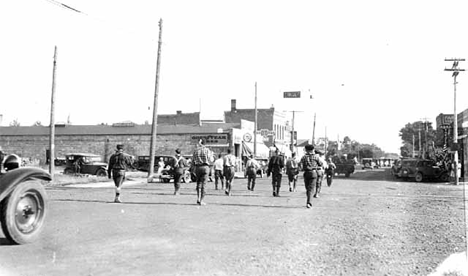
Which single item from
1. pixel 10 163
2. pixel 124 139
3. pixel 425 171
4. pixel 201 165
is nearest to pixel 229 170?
pixel 201 165

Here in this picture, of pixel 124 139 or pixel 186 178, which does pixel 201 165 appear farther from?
pixel 124 139

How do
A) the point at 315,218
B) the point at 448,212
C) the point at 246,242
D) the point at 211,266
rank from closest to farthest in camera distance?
the point at 211,266 < the point at 246,242 < the point at 315,218 < the point at 448,212

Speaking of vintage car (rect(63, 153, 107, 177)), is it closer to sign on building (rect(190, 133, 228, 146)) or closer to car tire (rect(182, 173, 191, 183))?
car tire (rect(182, 173, 191, 183))

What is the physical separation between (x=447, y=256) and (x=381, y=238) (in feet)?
4.86

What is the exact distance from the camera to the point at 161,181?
28047 millimetres

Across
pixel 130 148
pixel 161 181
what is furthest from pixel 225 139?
pixel 161 181

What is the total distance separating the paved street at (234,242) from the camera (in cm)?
604

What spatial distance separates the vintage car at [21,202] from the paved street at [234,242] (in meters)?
0.22

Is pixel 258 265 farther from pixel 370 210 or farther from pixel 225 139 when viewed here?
pixel 225 139

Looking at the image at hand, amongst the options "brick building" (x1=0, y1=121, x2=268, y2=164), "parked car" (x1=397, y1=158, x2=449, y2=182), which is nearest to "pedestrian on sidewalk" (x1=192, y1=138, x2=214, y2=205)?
"parked car" (x1=397, y1=158, x2=449, y2=182)

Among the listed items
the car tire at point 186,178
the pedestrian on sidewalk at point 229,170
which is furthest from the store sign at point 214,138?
the pedestrian on sidewalk at point 229,170

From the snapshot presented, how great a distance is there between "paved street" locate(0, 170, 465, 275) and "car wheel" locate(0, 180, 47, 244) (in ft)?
0.63

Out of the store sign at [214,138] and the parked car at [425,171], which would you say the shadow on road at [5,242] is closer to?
the parked car at [425,171]

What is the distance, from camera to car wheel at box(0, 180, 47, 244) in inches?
272
